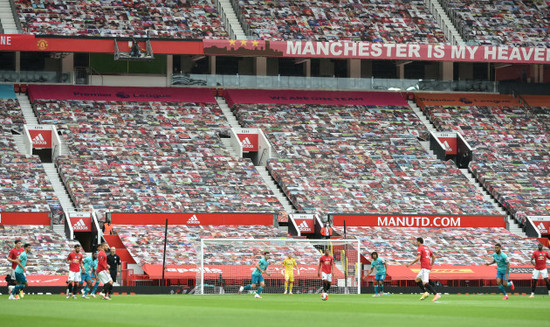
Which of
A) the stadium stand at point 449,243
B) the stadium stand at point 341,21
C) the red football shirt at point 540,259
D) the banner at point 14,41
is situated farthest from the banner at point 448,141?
the red football shirt at point 540,259

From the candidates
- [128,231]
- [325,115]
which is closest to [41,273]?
[128,231]

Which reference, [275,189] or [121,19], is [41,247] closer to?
[275,189]

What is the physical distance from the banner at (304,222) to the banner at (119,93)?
12.9 m

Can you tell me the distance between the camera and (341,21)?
198 ft

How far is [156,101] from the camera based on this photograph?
5641cm

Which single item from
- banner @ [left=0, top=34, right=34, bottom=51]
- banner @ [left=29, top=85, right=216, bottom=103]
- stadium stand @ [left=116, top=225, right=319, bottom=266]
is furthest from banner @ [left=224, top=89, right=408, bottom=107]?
stadium stand @ [left=116, top=225, right=319, bottom=266]

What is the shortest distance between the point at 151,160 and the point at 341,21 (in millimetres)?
16021

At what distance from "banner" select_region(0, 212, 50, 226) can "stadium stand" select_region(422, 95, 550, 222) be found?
22.8 m

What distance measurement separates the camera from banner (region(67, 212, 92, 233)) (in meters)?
44.2

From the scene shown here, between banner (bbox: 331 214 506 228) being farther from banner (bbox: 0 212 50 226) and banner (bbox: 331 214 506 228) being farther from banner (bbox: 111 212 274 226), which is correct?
banner (bbox: 0 212 50 226)

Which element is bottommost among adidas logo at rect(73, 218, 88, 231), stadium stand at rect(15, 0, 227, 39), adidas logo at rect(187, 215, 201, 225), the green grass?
the green grass

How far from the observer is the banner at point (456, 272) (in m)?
42.0

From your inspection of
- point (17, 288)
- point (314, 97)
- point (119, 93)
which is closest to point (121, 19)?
point (119, 93)

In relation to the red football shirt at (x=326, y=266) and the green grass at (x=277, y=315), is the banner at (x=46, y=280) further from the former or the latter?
the green grass at (x=277, y=315)
